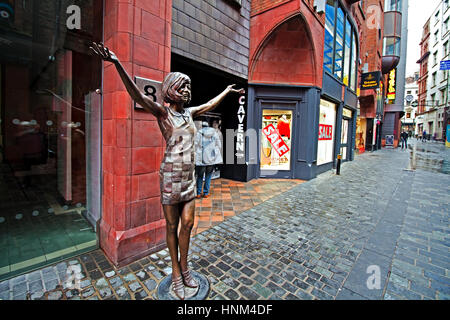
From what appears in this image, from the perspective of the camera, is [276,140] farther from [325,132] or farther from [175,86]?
[175,86]

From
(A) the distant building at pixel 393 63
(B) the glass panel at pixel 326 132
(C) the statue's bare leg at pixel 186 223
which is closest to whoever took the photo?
(C) the statue's bare leg at pixel 186 223

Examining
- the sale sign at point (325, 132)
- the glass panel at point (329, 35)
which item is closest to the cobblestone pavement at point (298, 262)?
the sale sign at point (325, 132)

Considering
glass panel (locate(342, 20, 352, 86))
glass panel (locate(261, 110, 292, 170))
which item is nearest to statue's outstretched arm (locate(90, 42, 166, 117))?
glass panel (locate(261, 110, 292, 170))

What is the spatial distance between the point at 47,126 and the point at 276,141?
687 cm

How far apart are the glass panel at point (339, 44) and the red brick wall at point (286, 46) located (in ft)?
8.79

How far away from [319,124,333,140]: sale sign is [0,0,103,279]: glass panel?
871 cm

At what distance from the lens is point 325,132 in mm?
10047

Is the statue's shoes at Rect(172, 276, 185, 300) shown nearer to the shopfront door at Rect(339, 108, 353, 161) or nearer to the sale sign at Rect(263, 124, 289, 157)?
the sale sign at Rect(263, 124, 289, 157)

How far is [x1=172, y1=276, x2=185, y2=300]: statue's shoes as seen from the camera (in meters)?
2.17

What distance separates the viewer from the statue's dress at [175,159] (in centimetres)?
206

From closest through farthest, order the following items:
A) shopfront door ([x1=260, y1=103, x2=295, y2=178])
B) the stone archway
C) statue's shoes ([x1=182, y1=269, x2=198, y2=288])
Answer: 1. statue's shoes ([x1=182, y1=269, x2=198, y2=288])
2. the stone archway
3. shopfront door ([x1=260, y1=103, x2=295, y2=178])

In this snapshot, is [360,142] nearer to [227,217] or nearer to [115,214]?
[227,217]

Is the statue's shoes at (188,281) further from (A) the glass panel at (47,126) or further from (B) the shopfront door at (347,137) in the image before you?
(B) the shopfront door at (347,137)

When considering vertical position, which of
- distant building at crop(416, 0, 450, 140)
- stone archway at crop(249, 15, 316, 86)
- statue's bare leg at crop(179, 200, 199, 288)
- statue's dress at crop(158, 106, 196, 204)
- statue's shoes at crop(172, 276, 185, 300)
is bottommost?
statue's shoes at crop(172, 276, 185, 300)
